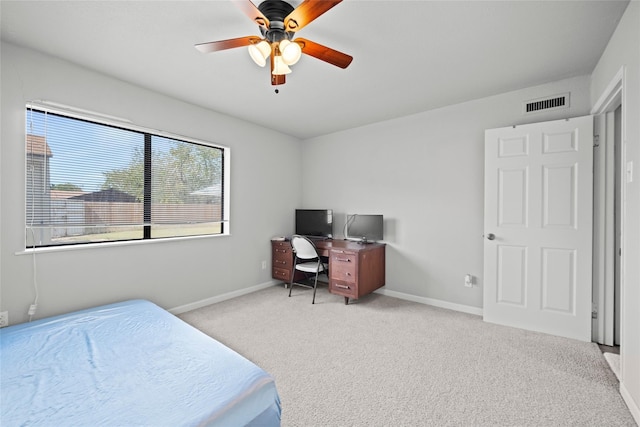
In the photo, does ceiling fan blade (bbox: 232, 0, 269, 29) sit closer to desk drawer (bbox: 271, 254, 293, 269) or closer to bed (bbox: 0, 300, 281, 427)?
bed (bbox: 0, 300, 281, 427)

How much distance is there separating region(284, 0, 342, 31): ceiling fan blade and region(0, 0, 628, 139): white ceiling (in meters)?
0.27

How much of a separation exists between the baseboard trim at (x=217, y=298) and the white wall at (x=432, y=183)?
4.97 feet

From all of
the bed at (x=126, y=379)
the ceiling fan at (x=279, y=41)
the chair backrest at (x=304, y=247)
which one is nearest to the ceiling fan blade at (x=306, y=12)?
the ceiling fan at (x=279, y=41)

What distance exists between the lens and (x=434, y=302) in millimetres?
3354

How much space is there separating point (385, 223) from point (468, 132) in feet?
4.99

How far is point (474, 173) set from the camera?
3.11 meters

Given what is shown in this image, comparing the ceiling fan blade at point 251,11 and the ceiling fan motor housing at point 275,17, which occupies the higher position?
the ceiling fan motor housing at point 275,17

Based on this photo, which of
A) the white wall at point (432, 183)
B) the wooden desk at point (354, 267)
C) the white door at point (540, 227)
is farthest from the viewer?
the wooden desk at point (354, 267)

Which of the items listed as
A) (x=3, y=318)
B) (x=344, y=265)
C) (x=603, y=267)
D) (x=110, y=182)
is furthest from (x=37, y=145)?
(x=603, y=267)

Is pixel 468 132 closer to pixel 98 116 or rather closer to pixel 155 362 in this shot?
pixel 155 362

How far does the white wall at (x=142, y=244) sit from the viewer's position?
208cm

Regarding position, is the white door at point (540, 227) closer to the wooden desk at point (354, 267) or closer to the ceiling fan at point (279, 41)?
the wooden desk at point (354, 267)

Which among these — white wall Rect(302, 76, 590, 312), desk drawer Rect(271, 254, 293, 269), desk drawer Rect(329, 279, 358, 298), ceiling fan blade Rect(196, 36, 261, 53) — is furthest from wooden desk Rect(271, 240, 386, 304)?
ceiling fan blade Rect(196, 36, 261, 53)

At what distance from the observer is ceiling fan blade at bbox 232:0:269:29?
1.36 m
